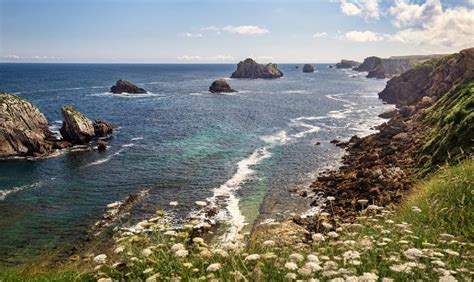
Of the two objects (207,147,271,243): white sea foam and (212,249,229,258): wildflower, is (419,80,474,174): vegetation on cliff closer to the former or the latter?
(207,147,271,243): white sea foam

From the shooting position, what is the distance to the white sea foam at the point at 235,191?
32.1m

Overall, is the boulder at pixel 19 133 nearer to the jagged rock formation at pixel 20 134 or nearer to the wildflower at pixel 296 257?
the jagged rock formation at pixel 20 134

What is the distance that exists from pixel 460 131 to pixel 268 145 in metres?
29.3

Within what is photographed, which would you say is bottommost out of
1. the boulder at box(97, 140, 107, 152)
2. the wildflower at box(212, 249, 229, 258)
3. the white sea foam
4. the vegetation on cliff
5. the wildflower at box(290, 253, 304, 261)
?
the white sea foam

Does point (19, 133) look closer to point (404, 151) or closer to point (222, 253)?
point (404, 151)

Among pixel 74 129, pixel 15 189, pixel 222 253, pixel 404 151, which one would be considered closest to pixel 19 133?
pixel 74 129

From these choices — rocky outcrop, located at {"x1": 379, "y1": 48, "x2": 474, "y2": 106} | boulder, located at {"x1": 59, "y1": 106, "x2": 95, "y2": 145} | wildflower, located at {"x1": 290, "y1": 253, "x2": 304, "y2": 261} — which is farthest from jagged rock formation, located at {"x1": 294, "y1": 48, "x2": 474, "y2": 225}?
boulder, located at {"x1": 59, "y1": 106, "x2": 95, "y2": 145}

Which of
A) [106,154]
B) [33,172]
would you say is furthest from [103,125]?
[33,172]

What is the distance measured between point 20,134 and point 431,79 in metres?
79.9

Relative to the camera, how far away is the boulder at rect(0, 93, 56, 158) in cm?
5397

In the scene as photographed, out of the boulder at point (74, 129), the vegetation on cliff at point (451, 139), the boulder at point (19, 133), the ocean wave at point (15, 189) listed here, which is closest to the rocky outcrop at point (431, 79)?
the vegetation on cliff at point (451, 139)

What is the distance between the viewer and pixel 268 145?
199ft

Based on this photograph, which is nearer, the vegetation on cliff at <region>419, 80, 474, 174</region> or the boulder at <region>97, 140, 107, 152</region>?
the vegetation on cliff at <region>419, 80, 474, 174</region>

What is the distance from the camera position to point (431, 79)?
87.2 meters
